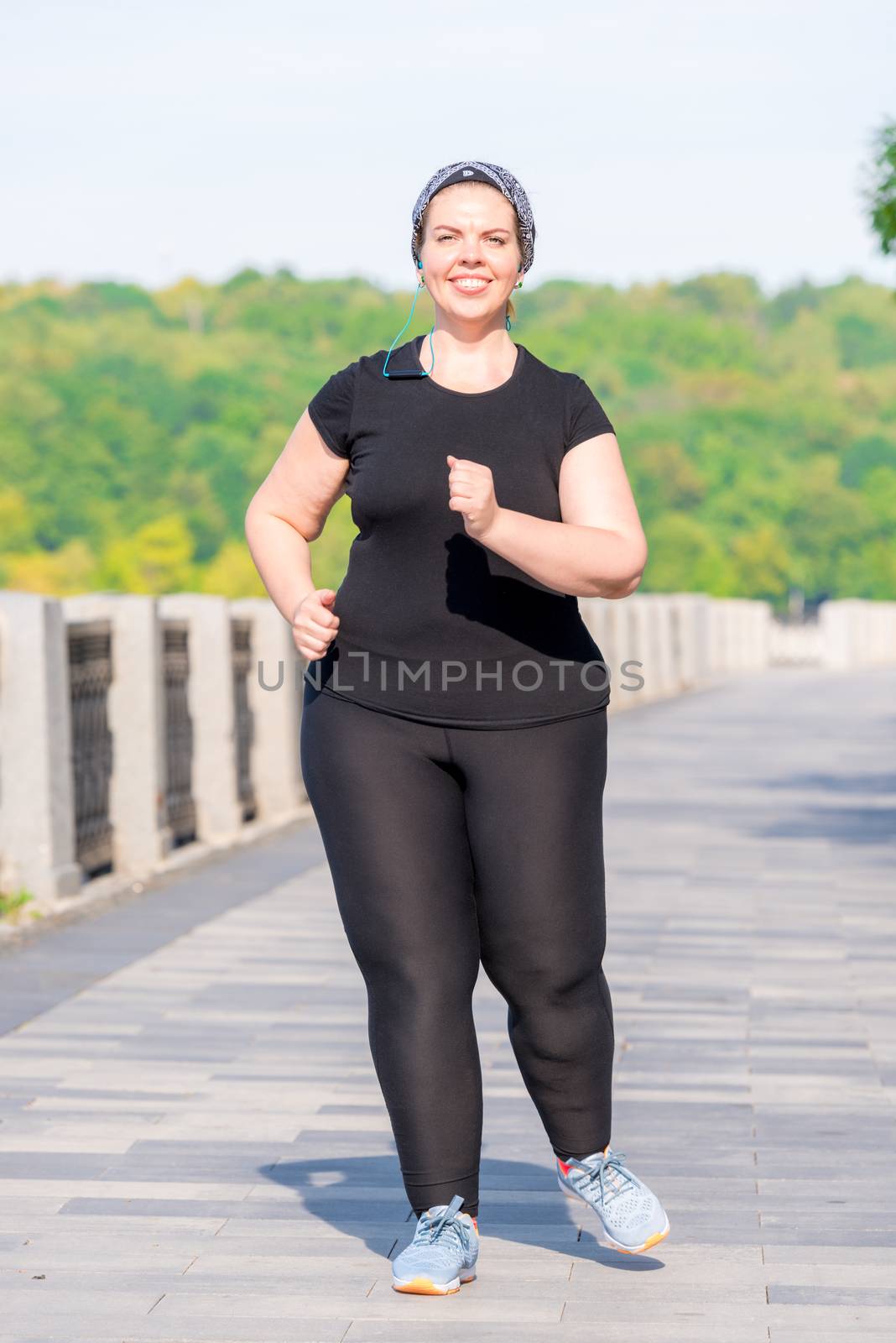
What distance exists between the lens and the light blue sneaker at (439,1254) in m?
3.85

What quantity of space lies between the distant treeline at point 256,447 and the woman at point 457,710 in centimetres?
12030

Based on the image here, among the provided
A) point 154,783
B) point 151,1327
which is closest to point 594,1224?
point 151,1327

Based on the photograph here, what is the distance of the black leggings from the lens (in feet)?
12.6

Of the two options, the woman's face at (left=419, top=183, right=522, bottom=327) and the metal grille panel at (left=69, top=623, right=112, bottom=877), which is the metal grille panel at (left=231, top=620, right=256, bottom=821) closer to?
the metal grille panel at (left=69, top=623, right=112, bottom=877)

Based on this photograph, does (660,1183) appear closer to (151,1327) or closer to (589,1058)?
(589,1058)

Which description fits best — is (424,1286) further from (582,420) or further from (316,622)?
(582,420)

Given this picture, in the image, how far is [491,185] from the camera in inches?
152

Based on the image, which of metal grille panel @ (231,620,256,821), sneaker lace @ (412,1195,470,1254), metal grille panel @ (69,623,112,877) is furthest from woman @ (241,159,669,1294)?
metal grille panel @ (231,620,256,821)

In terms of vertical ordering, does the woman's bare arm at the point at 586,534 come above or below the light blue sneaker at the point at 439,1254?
above

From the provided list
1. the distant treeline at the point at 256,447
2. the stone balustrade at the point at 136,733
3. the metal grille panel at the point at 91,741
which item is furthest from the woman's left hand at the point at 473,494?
the distant treeline at the point at 256,447

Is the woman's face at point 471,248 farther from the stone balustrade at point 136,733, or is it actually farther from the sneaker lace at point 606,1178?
the stone balustrade at point 136,733

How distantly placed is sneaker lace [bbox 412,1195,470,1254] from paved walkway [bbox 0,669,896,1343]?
0.33 ft

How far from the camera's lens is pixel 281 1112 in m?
5.37

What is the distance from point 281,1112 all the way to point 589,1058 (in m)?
1.60
